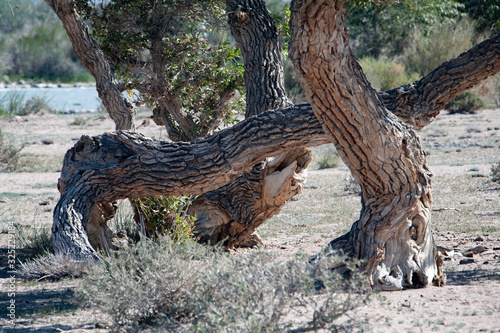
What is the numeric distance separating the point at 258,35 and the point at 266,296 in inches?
148

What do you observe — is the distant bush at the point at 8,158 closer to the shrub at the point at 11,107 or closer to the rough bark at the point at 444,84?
the shrub at the point at 11,107

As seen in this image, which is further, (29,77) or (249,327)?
(29,77)

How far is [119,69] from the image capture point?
21.7ft

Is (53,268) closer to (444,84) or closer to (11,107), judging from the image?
(444,84)

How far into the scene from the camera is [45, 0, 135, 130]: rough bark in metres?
5.71

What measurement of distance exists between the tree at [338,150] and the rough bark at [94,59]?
87cm

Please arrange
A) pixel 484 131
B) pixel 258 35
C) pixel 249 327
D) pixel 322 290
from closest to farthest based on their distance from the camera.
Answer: pixel 249 327 < pixel 322 290 < pixel 258 35 < pixel 484 131

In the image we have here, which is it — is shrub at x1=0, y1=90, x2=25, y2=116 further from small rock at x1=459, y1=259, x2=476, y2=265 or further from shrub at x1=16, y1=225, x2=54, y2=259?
small rock at x1=459, y1=259, x2=476, y2=265

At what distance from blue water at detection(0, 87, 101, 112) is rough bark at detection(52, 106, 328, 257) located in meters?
15.8

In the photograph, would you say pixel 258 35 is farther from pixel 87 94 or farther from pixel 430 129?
pixel 87 94

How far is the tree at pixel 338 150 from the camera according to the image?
11.8 feet

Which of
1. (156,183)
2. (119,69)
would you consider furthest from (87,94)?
(156,183)

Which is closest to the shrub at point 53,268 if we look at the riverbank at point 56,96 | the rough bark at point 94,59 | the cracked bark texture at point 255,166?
the cracked bark texture at point 255,166

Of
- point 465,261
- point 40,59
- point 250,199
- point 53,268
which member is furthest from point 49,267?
point 40,59
